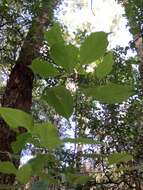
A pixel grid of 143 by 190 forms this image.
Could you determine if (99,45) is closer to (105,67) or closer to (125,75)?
(105,67)

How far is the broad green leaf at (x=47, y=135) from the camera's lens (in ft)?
1.29

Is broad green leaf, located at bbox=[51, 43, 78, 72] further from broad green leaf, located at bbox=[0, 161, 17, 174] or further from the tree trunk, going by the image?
the tree trunk

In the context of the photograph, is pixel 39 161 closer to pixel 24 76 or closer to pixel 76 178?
pixel 76 178

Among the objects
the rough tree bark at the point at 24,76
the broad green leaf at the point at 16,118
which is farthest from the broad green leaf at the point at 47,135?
the rough tree bark at the point at 24,76

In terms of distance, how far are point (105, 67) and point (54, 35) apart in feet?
0.21

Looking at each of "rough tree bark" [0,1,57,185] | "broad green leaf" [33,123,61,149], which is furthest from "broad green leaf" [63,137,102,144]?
"rough tree bark" [0,1,57,185]

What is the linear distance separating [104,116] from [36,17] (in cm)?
221

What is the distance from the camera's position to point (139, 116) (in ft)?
21.7

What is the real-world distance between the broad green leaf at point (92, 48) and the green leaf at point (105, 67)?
22 millimetres

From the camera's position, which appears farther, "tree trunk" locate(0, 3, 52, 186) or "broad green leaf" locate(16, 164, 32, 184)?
"tree trunk" locate(0, 3, 52, 186)

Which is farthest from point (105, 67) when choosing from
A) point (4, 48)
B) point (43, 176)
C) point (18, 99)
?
point (4, 48)

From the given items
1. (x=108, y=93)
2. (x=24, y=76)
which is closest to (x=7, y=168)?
(x=108, y=93)

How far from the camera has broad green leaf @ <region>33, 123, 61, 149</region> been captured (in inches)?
15.4

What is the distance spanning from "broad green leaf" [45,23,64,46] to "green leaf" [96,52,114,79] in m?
0.05
